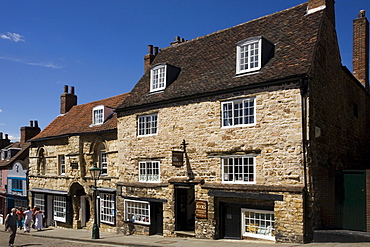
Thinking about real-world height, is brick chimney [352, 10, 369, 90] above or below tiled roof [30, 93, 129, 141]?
above

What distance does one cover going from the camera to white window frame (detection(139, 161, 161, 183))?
18.4 metres

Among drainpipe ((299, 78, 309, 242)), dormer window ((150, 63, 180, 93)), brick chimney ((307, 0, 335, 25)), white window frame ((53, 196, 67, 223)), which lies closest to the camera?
drainpipe ((299, 78, 309, 242))

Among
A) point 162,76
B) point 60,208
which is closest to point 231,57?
point 162,76

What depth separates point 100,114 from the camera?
23.6 metres

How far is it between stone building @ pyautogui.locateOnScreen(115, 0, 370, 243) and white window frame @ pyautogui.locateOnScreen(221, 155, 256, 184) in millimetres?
42

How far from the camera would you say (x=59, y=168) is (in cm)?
2547

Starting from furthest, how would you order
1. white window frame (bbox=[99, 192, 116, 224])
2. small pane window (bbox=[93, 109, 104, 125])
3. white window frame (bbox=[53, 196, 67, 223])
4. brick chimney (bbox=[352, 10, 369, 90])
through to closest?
white window frame (bbox=[53, 196, 67, 223]) < small pane window (bbox=[93, 109, 104, 125]) < white window frame (bbox=[99, 192, 116, 224]) < brick chimney (bbox=[352, 10, 369, 90])

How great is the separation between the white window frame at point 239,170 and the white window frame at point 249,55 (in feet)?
12.3

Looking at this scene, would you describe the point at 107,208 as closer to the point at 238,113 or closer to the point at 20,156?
the point at 238,113

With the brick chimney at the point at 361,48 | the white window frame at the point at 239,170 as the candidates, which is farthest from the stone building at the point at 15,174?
the brick chimney at the point at 361,48

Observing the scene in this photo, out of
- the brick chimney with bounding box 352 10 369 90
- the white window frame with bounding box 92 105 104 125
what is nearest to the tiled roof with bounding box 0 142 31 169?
the white window frame with bounding box 92 105 104 125

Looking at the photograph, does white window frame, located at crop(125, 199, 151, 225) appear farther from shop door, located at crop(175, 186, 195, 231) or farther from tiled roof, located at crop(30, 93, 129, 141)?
tiled roof, located at crop(30, 93, 129, 141)

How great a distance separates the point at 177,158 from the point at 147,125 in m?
3.18

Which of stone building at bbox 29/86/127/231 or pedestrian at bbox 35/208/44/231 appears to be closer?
stone building at bbox 29/86/127/231
